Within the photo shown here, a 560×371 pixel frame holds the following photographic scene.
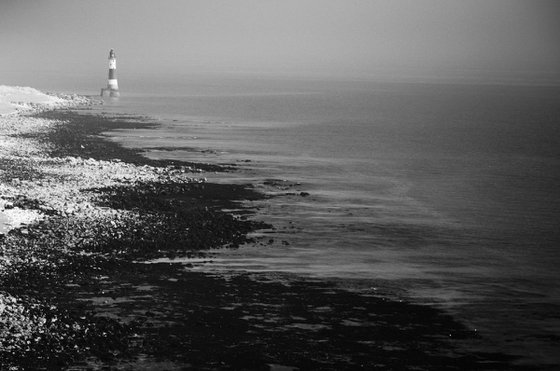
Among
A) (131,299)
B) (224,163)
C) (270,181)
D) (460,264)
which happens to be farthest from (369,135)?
(131,299)

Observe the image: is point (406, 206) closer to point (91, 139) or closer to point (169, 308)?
point (169, 308)

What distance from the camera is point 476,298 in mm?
27469

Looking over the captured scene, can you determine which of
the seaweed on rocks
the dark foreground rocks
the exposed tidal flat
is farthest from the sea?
the seaweed on rocks

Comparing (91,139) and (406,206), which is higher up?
(91,139)

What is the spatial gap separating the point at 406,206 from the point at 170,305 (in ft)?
68.9

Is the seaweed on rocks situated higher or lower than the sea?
higher

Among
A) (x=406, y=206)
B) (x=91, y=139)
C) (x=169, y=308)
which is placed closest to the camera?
(x=169, y=308)

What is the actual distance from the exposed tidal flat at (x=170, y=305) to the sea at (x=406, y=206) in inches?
46.4

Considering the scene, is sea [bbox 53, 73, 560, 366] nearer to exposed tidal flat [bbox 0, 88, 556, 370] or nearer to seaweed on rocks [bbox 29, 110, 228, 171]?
exposed tidal flat [bbox 0, 88, 556, 370]

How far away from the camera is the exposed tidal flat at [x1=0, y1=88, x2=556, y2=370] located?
21438 mm

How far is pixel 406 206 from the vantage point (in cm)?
4384

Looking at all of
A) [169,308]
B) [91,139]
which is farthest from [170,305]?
[91,139]

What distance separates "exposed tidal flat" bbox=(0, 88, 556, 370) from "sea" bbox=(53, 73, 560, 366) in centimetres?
118

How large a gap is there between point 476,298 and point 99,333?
38.0ft
